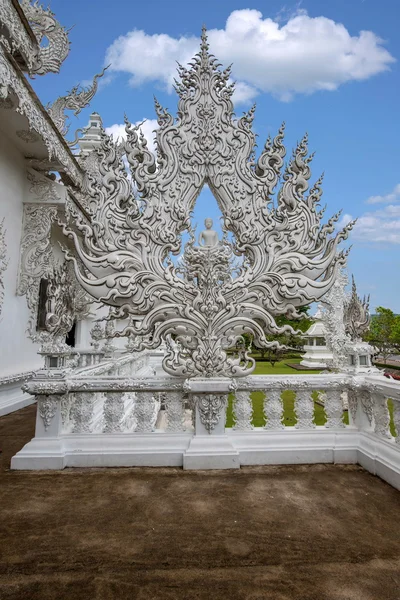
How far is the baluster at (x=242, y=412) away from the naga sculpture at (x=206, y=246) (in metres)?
0.32

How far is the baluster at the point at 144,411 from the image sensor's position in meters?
3.89

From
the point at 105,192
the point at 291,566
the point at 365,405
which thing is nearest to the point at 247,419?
the point at 365,405

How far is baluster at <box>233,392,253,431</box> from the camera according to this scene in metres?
3.98

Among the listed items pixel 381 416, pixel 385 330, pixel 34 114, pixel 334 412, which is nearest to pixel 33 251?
pixel 34 114

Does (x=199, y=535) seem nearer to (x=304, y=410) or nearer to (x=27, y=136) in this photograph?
(x=304, y=410)

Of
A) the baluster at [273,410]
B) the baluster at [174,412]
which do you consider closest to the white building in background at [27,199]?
the baluster at [174,412]

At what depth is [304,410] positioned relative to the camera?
405cm

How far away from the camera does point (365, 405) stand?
4004mm

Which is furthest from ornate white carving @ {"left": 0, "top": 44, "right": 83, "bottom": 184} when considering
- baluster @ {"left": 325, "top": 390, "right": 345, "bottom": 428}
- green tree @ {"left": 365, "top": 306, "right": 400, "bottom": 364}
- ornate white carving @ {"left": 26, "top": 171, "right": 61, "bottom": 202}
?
green tree @ {"left": 365, "top": 306, "right": 400, "bottom": 364}

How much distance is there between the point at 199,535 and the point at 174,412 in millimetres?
1514

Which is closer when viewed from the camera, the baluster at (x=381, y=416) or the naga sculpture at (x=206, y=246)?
the baluster at (x=381, y=416)

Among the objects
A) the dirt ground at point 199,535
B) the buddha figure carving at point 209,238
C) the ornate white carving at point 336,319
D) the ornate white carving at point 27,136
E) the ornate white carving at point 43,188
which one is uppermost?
the ornate white carving at point 27,136

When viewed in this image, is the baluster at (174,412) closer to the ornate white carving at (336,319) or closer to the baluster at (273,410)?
the baluster at (273,410)

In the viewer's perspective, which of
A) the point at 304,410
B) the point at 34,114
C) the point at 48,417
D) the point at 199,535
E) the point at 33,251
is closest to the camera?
the point at 199,535
